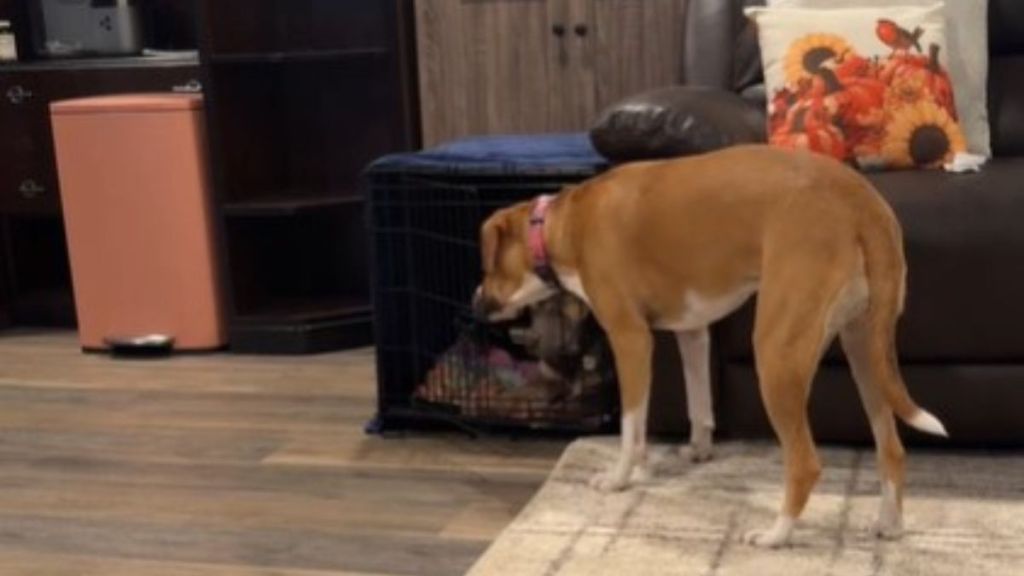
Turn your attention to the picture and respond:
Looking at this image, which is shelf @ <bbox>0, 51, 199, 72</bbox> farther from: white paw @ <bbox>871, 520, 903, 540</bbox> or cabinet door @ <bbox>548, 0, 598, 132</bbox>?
white paw @ <bbox>871, 520, 903, 540</bbox>

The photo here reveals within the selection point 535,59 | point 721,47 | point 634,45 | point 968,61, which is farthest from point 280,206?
point 968,61

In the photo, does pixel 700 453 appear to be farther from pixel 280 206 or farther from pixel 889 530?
pixel 280 206

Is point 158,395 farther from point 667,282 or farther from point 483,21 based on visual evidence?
point 667,282

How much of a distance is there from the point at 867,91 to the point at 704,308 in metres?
0.66

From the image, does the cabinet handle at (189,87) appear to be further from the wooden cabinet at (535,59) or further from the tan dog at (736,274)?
the tan dog at (736,274)

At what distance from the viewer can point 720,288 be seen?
7.59 feet

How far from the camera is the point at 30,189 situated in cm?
408

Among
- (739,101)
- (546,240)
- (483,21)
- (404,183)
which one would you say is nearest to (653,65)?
(483,21)

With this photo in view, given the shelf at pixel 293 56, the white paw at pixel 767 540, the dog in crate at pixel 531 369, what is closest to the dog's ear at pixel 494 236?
the dog in crate at pixel 531 369

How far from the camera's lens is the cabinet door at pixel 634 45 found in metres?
3.53

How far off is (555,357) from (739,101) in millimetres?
685

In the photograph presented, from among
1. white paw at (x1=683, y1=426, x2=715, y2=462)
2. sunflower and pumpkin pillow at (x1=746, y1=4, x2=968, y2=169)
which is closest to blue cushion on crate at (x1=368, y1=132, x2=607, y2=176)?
sunflower and pumpkin pillow at (x1=746, y1=4, x2=968, y2=169)

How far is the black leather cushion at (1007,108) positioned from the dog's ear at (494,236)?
4.05 feet

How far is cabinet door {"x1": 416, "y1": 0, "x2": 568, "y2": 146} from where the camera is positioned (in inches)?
143
